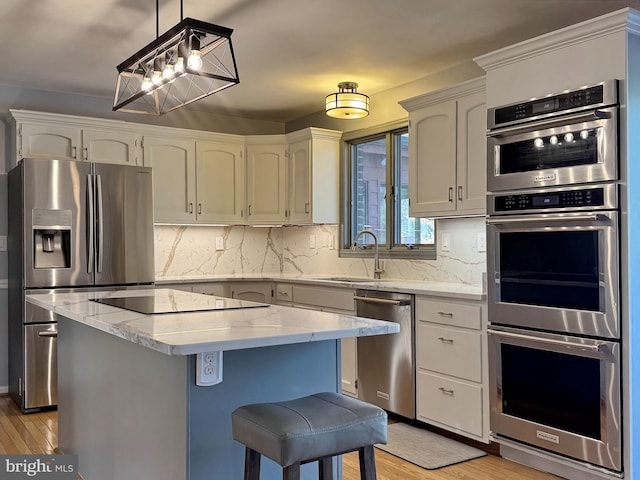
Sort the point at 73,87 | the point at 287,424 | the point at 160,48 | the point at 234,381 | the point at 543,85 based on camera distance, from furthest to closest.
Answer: the point at 73,87 → the point at 543,85 → the point at 160,48 → the point at 234,381 → the point at 287,424

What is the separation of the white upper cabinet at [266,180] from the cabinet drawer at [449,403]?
2242mm

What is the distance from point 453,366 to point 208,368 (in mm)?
1924

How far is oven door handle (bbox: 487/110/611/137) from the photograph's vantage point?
2.73 m

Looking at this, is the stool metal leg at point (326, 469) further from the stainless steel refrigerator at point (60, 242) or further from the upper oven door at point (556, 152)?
the stainless steel refrigerator at point (60, 242)

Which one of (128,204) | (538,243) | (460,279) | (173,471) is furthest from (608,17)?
(128,204)

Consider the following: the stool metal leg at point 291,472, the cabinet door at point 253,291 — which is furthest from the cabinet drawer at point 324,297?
the stool metal leg at point 291,472

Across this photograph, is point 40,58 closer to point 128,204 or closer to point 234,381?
point 128,204

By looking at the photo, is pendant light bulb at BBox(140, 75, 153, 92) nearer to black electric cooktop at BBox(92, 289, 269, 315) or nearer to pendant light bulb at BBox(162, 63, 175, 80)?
pendant light bulb at BBox(162, 63, 175, 80)

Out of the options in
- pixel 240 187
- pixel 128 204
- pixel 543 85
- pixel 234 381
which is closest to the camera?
pixel 234 381

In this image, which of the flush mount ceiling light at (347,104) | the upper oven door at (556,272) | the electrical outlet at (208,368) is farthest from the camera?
the flush mount ceiling light at (347,104)

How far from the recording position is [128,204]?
177 inches

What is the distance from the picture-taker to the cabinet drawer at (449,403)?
338cm

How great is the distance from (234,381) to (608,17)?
2.20 meters


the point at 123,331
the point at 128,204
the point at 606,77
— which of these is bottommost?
the point at 123,331
